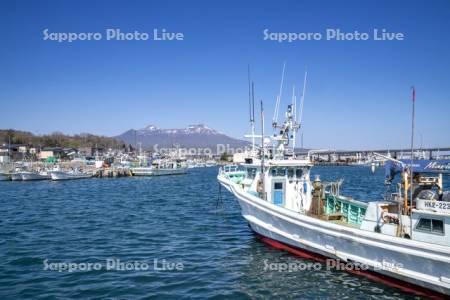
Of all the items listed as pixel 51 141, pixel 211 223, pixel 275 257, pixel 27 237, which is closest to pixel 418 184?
pixel 275 257

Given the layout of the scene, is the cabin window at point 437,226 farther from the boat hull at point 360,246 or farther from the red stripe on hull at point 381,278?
the red stripe on hull at point 381,278

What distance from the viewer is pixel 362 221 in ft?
47.5

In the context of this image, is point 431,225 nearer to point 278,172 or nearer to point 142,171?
point 278,172

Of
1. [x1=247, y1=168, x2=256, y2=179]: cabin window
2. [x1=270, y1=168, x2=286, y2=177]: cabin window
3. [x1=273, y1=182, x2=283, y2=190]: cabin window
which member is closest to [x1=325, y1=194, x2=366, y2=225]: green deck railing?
[x1=273, y1=182, x2=283, y2=190]: cabin window

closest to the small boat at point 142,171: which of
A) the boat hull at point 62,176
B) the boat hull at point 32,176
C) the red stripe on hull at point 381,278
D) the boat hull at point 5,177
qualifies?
the boat hull at point 62,176

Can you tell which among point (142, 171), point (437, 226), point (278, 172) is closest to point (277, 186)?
point (278, 172)

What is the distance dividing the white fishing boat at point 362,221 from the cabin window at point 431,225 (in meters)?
0.03

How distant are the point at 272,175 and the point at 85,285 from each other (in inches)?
372

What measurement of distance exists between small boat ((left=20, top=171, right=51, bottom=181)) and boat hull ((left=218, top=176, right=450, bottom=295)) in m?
67.8

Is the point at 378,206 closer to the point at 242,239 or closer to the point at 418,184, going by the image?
the point at 418,184

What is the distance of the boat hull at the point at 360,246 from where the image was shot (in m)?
11.1

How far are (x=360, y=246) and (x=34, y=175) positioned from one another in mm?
74768

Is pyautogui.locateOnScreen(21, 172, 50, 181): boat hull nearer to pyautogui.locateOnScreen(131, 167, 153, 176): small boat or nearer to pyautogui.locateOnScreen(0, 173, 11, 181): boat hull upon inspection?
pyautogui.locateOnScreen(0, 173, 11, 181): boat hull

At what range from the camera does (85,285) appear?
12.9 metres
